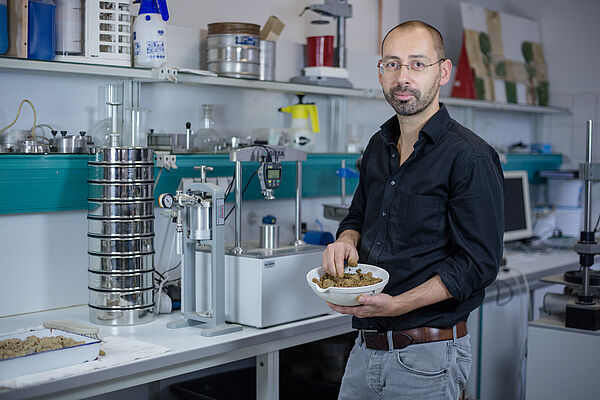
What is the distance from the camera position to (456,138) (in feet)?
6.00

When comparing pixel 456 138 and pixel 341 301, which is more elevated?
pixel 456 138

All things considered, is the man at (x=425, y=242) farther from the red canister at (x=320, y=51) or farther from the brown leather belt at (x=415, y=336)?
the red canister at (x=320, y=51)

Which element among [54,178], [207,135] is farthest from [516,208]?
[54,178]

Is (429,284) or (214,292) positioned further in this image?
(214,292)

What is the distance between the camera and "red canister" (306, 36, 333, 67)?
333 cm

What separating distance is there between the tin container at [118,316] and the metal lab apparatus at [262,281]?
8.2 inches

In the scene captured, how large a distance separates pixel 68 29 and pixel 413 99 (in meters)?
1.27

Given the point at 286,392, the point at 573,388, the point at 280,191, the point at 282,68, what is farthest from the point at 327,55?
the point at 573,388

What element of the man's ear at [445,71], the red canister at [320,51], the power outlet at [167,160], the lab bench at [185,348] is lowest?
the lab bench at [185,348]

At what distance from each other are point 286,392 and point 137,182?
4.64 feet

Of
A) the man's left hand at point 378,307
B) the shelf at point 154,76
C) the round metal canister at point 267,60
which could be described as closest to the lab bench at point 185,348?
the man's left hand at point 378,307

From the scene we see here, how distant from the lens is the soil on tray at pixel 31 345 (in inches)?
73.2

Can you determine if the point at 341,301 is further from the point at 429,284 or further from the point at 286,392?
the point at 286,392

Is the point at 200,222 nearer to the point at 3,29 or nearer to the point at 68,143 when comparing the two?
the point at 68,143
